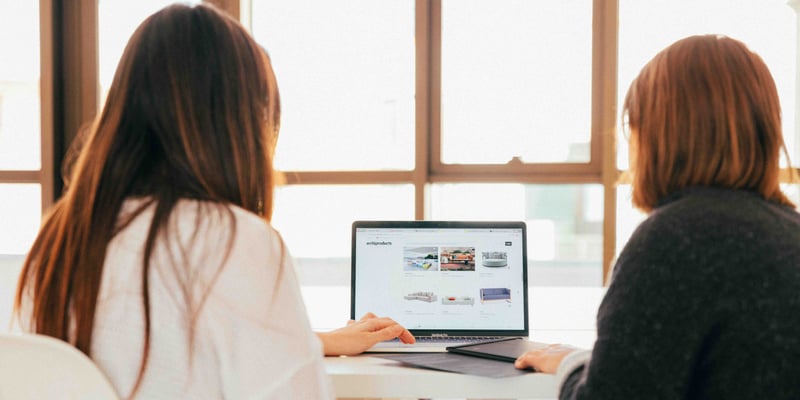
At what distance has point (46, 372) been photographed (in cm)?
85

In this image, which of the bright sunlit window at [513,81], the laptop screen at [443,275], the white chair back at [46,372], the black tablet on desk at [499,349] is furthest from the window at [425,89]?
the white chair back at [46,372]

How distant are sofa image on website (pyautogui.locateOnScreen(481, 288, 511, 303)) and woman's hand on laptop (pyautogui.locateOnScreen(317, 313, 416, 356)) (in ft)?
0.81

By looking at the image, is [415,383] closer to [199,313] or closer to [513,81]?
[199,313]

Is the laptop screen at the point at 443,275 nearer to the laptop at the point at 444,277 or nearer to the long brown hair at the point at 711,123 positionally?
the laptop at the point at 444,277

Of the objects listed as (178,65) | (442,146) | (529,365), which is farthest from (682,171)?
(442,146)

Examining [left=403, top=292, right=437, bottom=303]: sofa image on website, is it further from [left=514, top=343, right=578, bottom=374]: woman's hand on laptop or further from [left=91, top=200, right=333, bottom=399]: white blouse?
[left=91, top=200, right=333, bottom=399]: white blouse

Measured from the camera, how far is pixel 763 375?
96cm

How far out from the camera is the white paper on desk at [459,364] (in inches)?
53.5

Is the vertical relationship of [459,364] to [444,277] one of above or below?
below

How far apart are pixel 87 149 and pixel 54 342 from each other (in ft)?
0.95

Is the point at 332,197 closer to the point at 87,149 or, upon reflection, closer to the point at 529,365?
the point at 529,365

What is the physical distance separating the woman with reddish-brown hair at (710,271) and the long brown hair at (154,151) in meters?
0.53

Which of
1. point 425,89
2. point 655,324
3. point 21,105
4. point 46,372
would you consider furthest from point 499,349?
point 21,105

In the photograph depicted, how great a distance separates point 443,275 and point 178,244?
97 centimetres
